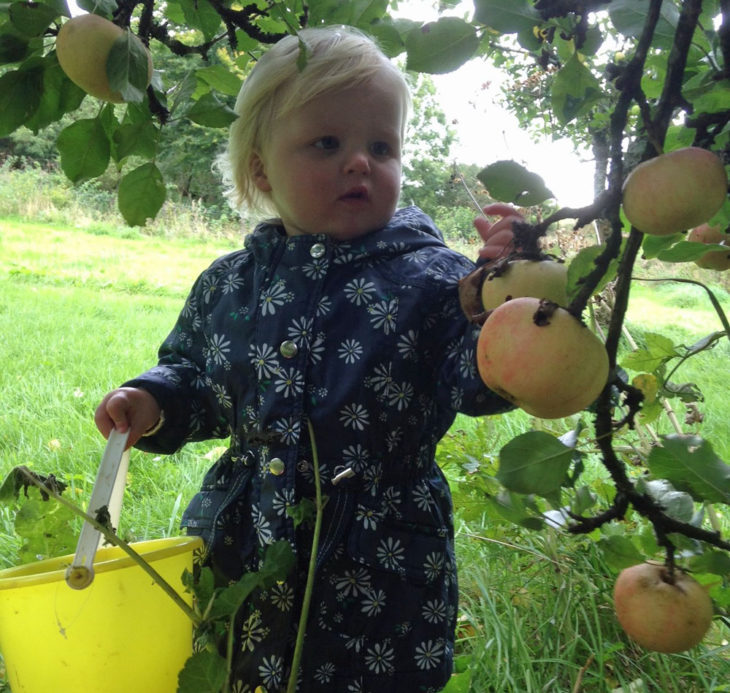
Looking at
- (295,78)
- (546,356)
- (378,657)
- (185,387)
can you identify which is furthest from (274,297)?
(546,356)

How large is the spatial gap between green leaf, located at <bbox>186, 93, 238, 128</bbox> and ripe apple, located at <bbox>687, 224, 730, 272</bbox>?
447 mm

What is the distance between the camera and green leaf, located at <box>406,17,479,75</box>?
573mm

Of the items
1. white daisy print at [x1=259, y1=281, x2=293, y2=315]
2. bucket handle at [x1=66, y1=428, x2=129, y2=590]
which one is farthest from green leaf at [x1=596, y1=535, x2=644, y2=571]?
white daisy print at [x1=259, y1=281, x2=293, y2=315]

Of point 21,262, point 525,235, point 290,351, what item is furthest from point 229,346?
point 21,262

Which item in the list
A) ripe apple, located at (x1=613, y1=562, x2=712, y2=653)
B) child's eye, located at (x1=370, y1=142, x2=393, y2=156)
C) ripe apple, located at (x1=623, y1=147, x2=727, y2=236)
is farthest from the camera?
child's eye, located at (x1=370, y1=142, x2=393, y2=156)

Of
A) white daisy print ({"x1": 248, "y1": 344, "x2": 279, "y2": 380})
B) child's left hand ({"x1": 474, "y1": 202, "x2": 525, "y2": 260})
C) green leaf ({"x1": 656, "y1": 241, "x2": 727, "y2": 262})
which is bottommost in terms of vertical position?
white daisy print ({"x1": 248, "y1": 344, "x2": 279, "y2": 380})

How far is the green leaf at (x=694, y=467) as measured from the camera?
50cm

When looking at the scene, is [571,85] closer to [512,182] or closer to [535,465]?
[512,182]

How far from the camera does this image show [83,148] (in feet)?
2.43

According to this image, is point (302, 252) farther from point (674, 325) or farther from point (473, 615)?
point (674, 325)

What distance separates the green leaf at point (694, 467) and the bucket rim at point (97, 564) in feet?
2.17

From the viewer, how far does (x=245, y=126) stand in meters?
1.26

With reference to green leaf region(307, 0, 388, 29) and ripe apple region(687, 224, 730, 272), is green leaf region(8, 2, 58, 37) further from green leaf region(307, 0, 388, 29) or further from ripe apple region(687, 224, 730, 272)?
ripe apple region(687, 224, 730, 272)

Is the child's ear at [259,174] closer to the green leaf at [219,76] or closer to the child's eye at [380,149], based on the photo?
the child's eye at [380,149]
